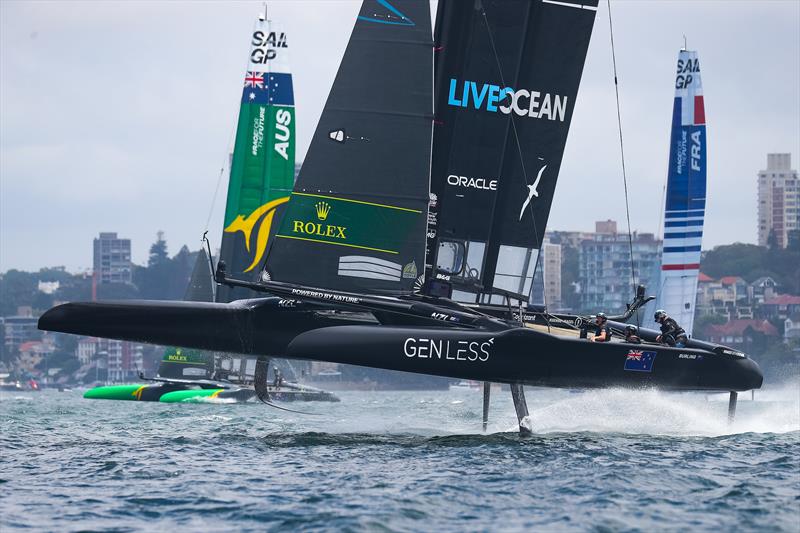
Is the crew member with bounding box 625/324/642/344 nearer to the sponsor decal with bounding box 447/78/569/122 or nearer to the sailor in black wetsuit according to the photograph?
the sailor in black wetsuit

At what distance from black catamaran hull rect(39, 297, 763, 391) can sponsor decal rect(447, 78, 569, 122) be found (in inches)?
125

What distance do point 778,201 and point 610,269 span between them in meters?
38.2

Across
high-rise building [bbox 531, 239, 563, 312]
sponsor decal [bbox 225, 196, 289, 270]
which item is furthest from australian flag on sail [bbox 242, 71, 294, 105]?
high-rise building [bbox 531, 239, 563, 312]

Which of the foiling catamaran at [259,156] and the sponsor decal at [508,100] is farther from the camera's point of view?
the foiling catamaran at [259,156]

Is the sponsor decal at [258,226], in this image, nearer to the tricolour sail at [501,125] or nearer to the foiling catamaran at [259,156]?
the foiling catamaran at [259,156]

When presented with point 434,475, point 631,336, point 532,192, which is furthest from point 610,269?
point 434,475

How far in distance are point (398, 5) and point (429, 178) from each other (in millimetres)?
1998

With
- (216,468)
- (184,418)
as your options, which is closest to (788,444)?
(216,468)

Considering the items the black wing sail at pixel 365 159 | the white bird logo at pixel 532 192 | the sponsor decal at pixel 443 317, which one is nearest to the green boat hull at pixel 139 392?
the white bird logo at pixel 532 192

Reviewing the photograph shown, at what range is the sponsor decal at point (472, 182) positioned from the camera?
1684 cm

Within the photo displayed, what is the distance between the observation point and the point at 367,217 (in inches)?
609

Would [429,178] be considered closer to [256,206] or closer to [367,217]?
[367,217]

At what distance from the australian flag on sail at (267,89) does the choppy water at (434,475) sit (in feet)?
43.7

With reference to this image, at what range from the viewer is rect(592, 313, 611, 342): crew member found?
15.6 m
